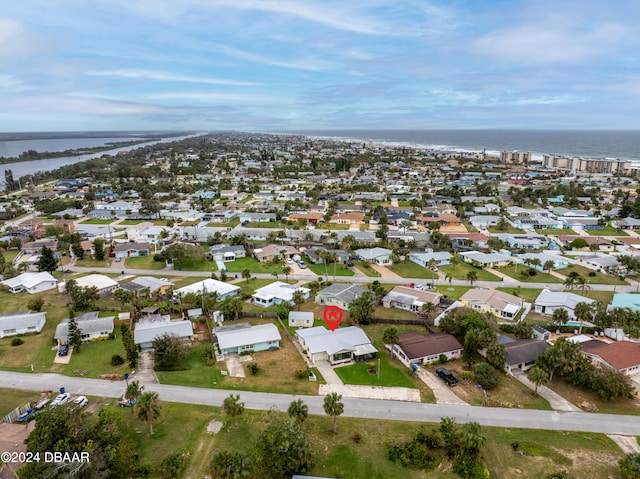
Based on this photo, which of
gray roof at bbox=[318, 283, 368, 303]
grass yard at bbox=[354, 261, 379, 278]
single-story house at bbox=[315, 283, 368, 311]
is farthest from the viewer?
grass yard at bbox=[354, 261, 379, 278]

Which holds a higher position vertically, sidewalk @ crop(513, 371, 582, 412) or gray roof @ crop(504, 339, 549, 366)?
gray roof @ crop(504, 339, 549, 366)

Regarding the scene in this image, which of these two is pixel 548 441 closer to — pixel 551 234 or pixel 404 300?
pixel 404 300

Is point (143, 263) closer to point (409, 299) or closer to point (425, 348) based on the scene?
point (409, 299)

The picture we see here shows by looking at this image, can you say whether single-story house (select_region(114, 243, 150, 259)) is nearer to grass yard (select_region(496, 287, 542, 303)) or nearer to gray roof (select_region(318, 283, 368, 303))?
gray roof (select_region(318, 283, 368, 303))

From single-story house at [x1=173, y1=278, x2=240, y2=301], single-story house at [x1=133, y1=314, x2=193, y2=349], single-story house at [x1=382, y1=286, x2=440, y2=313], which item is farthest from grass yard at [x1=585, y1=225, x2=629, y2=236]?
single-story house at [x1=133, y1=314, x2=193, y2=349]

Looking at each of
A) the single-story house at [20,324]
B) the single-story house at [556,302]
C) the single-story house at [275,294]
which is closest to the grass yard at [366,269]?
the single-story house at [275,294]

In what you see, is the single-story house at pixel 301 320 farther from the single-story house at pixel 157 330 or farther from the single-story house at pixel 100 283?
the single-story house at pixel 100 283

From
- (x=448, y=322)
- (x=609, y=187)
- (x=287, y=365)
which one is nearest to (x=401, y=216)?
(x=448, y=322)
